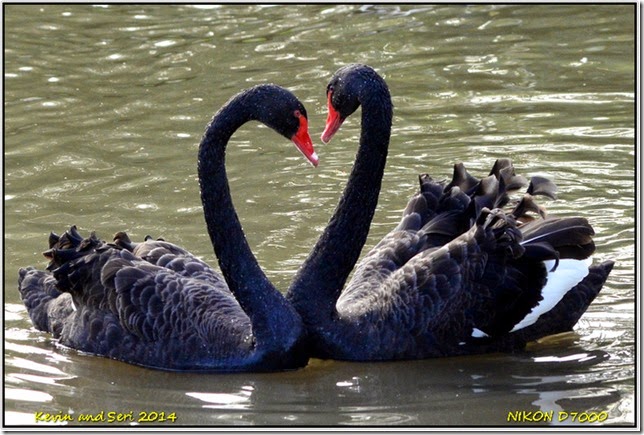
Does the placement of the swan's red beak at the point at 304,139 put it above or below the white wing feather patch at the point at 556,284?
above

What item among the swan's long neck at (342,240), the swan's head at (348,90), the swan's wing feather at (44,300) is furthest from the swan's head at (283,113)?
the swan's wing feather at (44,300)

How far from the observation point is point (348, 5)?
13.0 m

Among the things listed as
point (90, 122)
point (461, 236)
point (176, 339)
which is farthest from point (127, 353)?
point (90, 122)

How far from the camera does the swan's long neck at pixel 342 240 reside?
20.7 ft

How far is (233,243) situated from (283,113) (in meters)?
0.75

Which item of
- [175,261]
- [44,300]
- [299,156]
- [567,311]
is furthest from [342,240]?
[299,156]

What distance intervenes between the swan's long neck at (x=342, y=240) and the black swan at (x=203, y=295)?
0.18 metres

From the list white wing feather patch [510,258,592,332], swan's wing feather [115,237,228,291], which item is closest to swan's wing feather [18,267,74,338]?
swan's wing feather [115,237,228,291]

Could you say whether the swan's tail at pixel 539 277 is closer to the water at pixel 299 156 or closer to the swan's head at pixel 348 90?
the water at pixel 299 156

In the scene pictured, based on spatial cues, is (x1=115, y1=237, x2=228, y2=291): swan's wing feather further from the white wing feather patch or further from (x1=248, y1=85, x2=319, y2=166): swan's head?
the white wing feather patch

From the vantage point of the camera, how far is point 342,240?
647 cm

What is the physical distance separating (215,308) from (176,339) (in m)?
0.27

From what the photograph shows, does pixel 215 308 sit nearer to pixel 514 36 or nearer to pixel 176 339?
pixel 176 339

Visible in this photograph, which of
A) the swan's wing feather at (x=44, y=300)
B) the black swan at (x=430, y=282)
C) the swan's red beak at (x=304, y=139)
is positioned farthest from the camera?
the swan's wing feather at (x=44, y=300)
